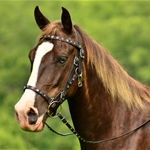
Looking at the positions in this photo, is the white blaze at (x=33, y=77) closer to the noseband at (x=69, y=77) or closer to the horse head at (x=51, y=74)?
the horse head at (x=51, y=74)

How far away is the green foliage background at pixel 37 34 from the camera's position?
64.6ft

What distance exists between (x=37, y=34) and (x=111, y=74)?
52.1ft

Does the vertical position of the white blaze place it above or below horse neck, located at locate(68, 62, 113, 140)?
above

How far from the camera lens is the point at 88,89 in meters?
6.55

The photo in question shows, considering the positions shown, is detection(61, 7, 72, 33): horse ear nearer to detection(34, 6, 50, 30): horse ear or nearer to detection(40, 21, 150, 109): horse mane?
detection(40, 21, 150, 109): horse mane

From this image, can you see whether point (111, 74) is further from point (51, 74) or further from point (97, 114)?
point (51, 74)

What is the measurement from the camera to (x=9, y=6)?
24.9 m

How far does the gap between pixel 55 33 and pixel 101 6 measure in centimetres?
2837

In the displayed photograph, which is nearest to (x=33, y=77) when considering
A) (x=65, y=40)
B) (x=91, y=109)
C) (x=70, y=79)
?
(x=70, y=79)

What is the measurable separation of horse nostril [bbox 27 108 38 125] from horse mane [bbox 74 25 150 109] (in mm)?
892

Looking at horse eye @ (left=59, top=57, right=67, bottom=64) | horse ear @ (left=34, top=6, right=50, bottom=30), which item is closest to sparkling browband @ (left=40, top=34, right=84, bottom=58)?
horse eye @ (left=59, top=57, right=67, bottom=64)

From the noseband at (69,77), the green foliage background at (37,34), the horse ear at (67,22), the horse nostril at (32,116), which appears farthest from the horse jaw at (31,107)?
the green foliage background at (37,34)

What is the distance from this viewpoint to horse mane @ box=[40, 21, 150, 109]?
257 inches

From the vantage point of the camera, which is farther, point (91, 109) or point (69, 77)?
point (91, 109)
